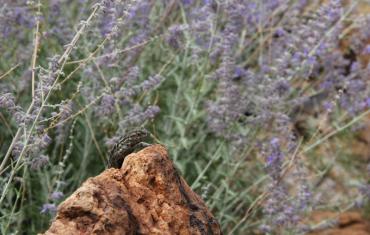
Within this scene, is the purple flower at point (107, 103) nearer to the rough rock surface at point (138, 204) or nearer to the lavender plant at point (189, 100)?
the lavender plant at point (189, 100)

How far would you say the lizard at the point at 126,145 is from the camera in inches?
99.1

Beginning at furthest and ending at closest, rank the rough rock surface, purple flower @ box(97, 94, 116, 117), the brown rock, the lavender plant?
1. the brown rock
2. the lavender plant
3. purple flower @ box(97, 94, 116, 117)
4. the rough rock surface

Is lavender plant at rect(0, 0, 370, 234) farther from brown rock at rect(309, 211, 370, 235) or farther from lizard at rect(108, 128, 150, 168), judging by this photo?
lizard at rect(108, 128, 150, 168)

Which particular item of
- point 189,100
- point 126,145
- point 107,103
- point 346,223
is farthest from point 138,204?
point 346,223

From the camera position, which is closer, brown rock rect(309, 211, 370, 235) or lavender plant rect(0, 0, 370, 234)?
lavender plant rect(0, 0, 370, 234)

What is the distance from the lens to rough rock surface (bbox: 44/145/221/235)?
204 centimetres

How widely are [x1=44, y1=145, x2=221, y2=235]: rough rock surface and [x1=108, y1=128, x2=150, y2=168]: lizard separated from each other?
158 millimetres

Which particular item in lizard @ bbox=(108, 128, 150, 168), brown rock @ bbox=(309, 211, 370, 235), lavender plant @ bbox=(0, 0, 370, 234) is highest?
lizard @ bbox=(108, 128, 150, 168)

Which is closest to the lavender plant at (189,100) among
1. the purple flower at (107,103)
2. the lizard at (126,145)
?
the purple flower at (107,103)

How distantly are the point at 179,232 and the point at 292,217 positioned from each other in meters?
1.47

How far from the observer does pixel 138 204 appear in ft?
7.36

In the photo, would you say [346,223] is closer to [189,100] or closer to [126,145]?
[189,100]

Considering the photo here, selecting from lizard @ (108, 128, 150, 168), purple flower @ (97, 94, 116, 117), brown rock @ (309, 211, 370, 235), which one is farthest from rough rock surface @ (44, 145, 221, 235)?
brown rock @ (309, 211, 370, 235)

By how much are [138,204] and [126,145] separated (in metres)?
0.33
